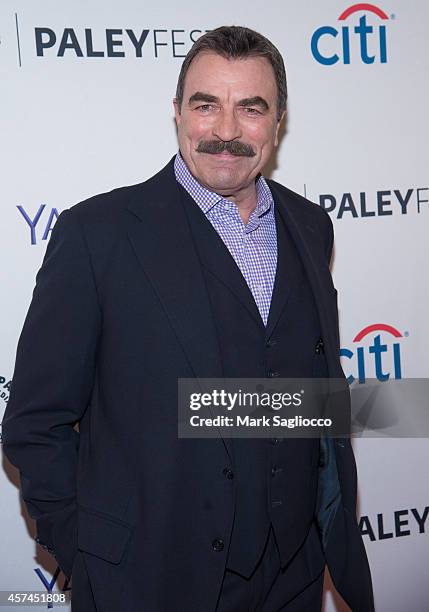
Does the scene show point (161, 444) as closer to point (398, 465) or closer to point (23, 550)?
point (23, 550)

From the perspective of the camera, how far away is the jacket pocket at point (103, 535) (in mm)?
1701

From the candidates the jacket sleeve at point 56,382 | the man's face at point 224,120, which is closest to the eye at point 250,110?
the man's face at point 224,120

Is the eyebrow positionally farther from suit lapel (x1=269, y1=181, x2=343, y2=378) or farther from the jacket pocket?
the jacket pocket

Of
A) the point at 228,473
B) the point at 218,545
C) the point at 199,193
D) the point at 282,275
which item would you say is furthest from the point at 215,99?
the point at 218,545

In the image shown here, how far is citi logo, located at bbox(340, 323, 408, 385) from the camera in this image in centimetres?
269

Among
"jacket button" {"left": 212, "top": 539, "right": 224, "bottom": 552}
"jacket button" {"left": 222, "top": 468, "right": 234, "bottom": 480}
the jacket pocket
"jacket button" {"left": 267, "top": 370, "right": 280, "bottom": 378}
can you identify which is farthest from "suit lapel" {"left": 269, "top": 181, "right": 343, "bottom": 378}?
the jacket pocket

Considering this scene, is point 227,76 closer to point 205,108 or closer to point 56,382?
point 205,108

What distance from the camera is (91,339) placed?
171 centimetres

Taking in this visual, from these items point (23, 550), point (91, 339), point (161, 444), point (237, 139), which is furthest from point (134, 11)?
point (23, 550)

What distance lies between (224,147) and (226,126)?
50 millimetres

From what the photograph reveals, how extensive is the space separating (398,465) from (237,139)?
1513mm

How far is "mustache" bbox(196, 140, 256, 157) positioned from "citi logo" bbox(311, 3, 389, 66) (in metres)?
0.82

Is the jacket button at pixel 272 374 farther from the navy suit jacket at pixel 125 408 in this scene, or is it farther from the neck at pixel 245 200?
the neck at pixel 245 200

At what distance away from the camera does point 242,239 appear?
186 cm
